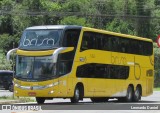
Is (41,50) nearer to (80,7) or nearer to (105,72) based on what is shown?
(105,72)

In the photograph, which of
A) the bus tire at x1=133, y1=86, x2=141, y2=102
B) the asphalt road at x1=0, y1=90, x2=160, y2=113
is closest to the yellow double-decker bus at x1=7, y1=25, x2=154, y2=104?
the asphalt road at x1=0, y1=90, x2=160, y2=113

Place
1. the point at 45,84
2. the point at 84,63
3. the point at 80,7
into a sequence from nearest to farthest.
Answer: the point at 45,84
the point at 84,63
the point at 80,7

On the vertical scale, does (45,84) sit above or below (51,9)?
below

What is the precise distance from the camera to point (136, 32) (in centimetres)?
8138

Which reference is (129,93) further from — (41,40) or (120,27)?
(120,27)

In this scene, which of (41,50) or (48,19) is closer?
(41,50)

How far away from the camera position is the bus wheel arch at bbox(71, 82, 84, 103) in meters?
26.3

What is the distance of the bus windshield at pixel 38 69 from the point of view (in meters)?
25.0

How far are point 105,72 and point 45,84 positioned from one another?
5073 millimetres

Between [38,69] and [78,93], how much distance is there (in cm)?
287

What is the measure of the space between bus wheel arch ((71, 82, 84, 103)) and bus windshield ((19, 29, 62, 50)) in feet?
8.99

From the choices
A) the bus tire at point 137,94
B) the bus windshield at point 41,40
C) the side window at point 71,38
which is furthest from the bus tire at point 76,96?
the bus tire at point 137,94

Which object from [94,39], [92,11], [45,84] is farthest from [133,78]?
[92,11]

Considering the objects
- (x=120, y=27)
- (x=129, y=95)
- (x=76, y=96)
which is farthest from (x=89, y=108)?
(x=120, y=27)
